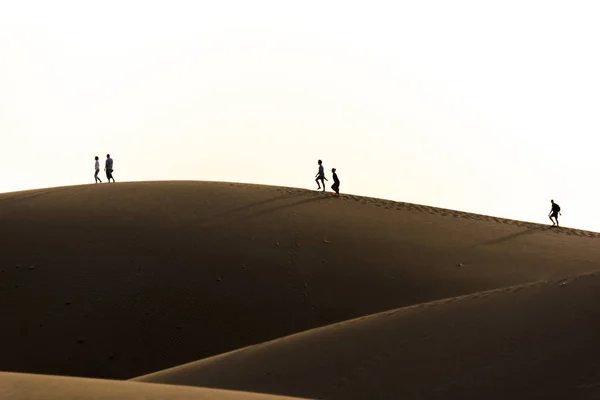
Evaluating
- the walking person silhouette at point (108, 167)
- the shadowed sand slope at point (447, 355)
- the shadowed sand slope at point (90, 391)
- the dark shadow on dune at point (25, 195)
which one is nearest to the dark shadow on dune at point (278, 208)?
the walking person silhouette at point (108, 167)

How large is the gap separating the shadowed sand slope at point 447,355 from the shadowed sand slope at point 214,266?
5.69m

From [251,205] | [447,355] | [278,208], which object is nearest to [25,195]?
[251,205]

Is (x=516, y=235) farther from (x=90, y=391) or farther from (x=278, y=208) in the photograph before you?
(x=90, y=391)

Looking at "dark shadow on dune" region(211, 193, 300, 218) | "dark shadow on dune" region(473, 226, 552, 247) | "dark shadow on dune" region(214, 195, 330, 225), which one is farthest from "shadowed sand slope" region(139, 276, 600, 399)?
"dark shadow on dune" region(211, 193, 300, 218)

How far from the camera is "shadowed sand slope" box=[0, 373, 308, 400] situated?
407 inches

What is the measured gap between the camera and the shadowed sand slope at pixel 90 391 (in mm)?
10344

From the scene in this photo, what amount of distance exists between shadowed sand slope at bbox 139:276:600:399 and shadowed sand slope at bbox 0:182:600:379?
5.69 meters

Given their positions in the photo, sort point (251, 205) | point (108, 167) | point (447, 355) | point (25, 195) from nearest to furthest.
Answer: point (447, 355)
point (251, 205)
point (108, 167)
point (25, 195)

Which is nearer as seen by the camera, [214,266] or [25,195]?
[214,266]

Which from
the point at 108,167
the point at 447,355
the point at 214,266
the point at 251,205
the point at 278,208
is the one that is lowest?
the point at 447,355

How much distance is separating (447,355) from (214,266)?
12.8 m

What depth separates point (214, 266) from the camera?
2598cm

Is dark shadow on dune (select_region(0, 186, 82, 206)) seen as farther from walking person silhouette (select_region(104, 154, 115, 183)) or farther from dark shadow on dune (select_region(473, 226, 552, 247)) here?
dark shadow on dune (select_region(473, 226, 552, 247))

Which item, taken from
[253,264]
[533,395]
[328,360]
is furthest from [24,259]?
[533,395]
